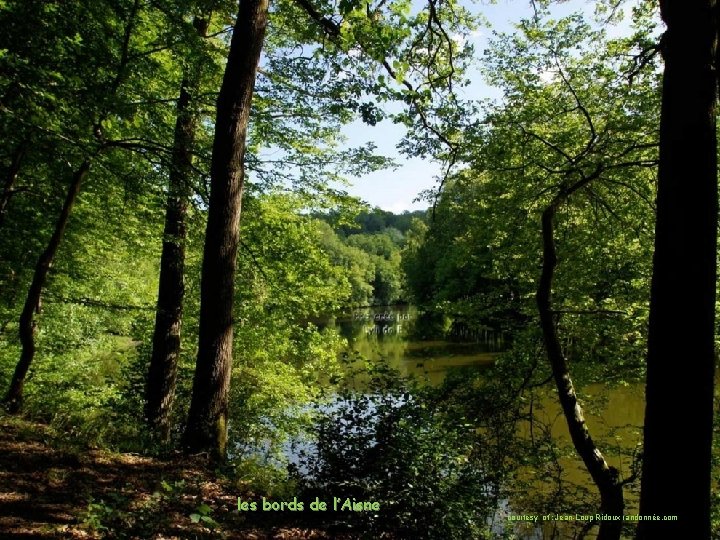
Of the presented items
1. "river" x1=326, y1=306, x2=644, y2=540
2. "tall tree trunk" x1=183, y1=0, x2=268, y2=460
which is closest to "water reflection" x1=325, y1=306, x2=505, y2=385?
"river" x1=326, y1=306, x2=644, y2=540

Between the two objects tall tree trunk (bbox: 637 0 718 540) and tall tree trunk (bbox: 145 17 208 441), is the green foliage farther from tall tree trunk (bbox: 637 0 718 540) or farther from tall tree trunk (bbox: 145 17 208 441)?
tall tree trunk (bbox: 145 17 208 441)

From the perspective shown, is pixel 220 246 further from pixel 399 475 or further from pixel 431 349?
pixel 431 349

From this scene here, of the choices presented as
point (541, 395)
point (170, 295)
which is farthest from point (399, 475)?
point (170, 295)

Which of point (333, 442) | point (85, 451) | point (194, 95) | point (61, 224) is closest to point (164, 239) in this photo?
point (61, 224)

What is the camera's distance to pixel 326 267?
9555 mm

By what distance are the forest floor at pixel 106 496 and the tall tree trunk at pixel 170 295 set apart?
83.9 inches

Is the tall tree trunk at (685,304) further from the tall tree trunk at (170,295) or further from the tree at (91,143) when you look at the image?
the tall tree trunk at (170,295)

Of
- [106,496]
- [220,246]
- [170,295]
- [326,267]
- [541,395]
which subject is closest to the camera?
[106,496]

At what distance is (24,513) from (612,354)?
7.47 metres

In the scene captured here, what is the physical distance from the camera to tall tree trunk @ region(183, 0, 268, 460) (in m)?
4.83

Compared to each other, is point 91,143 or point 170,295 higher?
point 91,143

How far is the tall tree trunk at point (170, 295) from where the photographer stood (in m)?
6.79

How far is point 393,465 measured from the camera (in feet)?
14.7

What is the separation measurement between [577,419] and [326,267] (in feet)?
18.2
